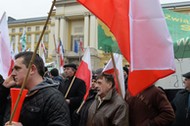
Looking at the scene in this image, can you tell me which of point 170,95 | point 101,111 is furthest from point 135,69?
point 170,95

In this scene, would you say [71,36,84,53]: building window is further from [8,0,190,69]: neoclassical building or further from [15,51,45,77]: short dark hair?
[15,51,45,77]: short dark hair

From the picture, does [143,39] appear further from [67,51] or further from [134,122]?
[67,51]

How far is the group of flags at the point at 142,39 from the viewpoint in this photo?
91.7 inches

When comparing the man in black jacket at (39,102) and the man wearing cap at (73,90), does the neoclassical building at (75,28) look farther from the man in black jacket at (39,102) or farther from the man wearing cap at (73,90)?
the man in black jacket at (39,102)

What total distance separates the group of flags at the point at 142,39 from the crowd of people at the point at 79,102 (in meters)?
0.60

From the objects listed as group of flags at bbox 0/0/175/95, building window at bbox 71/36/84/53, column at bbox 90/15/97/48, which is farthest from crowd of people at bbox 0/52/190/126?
column at bbox 90/15/97/48

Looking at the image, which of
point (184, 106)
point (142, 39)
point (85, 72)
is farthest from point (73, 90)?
point (142, 39)

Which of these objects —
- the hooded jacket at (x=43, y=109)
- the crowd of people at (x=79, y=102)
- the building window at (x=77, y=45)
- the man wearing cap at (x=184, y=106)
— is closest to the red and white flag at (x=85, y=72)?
the crowd of people at (x=79, y=102)

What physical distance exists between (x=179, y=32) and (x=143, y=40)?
4065 millimetres

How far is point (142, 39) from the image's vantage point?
2.36m

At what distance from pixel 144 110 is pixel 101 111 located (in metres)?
0.46

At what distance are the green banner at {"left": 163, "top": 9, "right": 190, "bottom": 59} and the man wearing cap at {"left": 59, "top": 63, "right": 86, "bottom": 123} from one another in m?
2.14

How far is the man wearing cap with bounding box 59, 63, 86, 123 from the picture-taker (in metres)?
5.05

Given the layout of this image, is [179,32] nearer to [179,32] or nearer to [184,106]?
[179,32]
